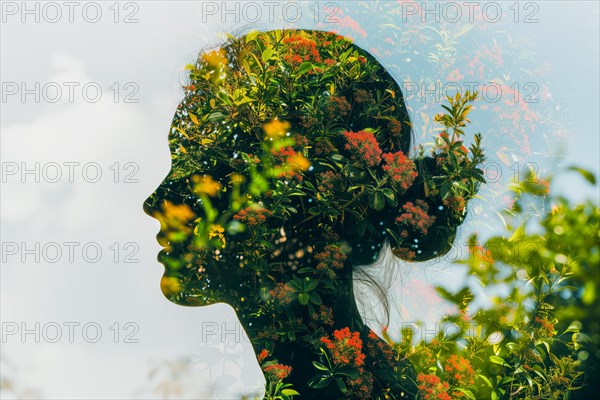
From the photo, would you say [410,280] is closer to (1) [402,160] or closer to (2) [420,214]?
(2) [420,214]

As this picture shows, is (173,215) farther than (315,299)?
Yes

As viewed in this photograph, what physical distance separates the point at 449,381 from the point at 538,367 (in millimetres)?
630

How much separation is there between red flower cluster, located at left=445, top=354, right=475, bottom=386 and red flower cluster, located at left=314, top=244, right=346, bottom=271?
982 millimetres

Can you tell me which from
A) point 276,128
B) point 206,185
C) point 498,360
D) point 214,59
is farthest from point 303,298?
point 214,59

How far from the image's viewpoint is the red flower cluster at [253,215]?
3672 mm

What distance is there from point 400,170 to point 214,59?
4.69 ft

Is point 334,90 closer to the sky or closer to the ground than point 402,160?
closer to the sky

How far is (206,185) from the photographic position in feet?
12.7

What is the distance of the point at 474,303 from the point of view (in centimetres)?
403

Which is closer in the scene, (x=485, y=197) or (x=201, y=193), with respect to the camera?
(x=201, y=193)

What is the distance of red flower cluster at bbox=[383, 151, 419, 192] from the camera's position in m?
3.72

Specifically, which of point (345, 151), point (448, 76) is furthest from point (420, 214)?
point (448, 76)

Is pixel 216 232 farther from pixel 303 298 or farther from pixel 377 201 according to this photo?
pixel 377 201

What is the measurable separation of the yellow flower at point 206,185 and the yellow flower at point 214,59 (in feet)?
2.48
